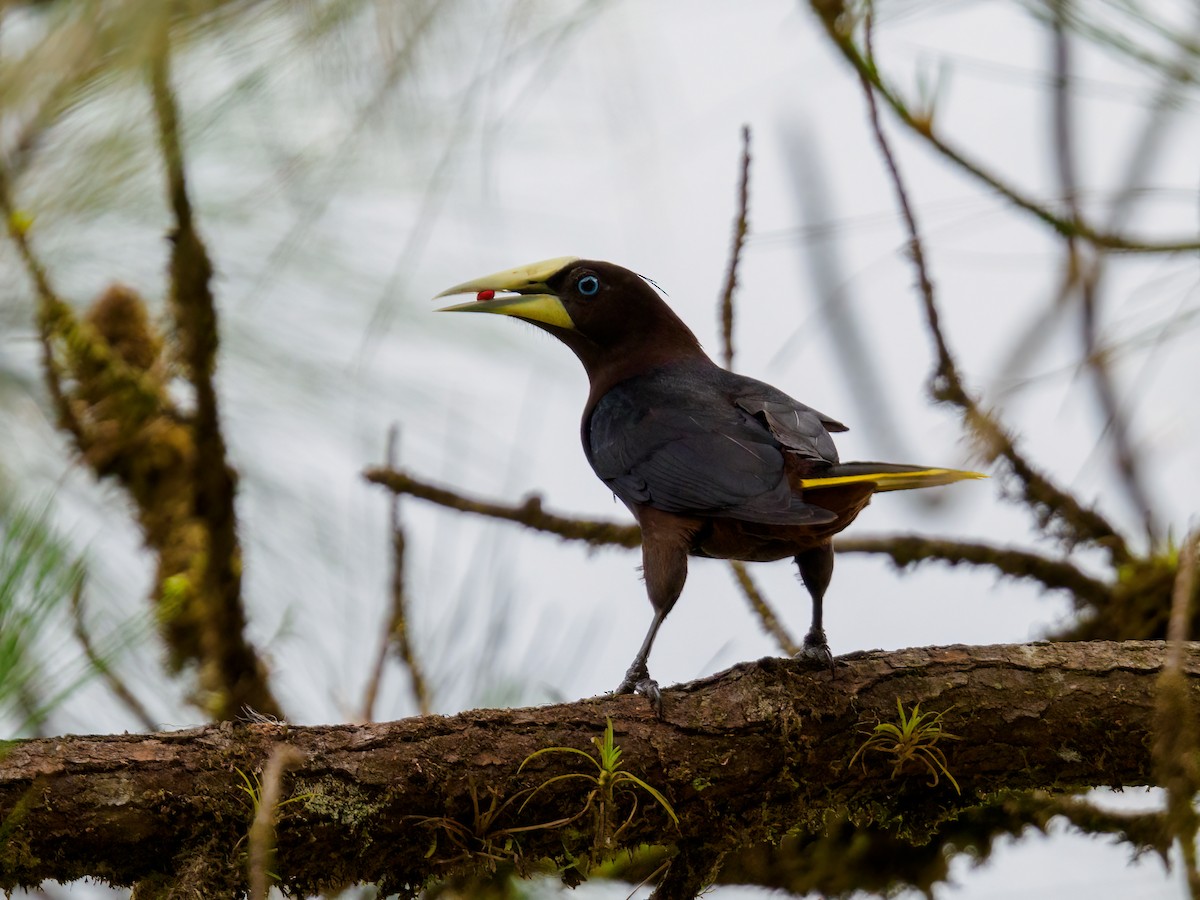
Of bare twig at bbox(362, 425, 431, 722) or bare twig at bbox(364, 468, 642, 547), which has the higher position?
bare twig at bbox(364, 468, 642, 547)

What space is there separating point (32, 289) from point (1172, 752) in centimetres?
372

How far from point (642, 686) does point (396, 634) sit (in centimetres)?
128

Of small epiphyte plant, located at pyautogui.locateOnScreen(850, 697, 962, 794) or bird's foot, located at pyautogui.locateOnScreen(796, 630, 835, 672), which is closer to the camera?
small epiphyte plant, located at pyautogui.locateOnScreen(850, 697, 962, 794)

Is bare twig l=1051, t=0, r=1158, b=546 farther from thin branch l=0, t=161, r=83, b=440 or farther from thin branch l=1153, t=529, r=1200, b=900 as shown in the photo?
thin branch l=0, t=161, r=83, b=440

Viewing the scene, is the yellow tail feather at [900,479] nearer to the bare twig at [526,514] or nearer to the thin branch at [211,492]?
the bare twig at [526,514]

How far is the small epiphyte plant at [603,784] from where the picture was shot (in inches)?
103

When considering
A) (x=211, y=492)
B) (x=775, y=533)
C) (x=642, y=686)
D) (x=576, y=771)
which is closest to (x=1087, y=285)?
(x=775, y=533)

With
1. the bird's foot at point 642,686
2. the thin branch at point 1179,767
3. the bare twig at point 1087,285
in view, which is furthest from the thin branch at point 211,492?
the thin branch at point 1179,767

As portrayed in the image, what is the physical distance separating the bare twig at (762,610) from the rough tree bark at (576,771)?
420mm

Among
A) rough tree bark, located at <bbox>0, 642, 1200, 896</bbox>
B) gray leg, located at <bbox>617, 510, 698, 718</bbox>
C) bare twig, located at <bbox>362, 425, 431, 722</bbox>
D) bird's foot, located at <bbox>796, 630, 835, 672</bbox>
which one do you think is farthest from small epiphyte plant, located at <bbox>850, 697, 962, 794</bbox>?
bare twig, located at <bbox>362, 425, 431, 722</bbox>

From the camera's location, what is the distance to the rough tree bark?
243 cm

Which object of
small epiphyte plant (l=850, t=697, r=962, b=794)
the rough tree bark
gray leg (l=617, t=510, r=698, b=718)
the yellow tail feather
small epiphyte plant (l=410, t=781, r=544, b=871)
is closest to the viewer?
the rough tree bark

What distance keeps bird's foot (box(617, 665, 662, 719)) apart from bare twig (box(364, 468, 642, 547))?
0.66 meters

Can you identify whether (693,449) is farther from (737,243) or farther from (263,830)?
(263,830)
